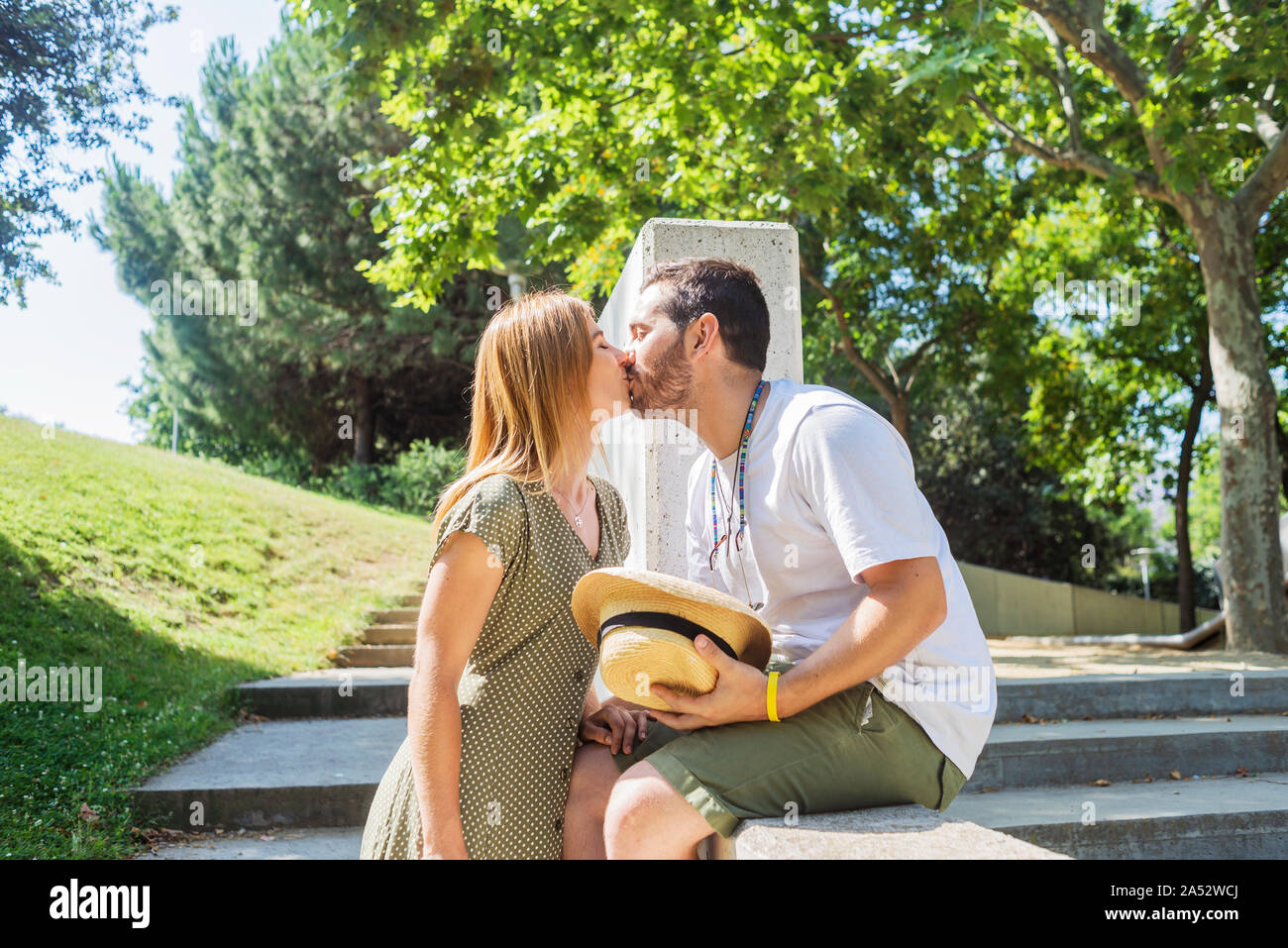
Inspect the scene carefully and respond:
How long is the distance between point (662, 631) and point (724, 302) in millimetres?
915

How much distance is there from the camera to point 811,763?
196 cm

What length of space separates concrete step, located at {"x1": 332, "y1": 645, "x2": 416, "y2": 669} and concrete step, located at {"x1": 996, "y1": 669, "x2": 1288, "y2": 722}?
4684 millimetres

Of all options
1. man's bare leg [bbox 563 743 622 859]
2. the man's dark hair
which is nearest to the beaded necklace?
the man's dark hair

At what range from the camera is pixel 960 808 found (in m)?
3.96

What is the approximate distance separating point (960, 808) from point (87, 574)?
20.9 ft

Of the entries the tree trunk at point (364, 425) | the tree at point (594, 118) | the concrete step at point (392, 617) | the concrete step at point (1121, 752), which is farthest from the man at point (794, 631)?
the tree trunk at point (364, 425)

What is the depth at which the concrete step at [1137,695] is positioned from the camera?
525 cm

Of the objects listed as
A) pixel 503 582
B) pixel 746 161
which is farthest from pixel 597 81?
pixel 503 582

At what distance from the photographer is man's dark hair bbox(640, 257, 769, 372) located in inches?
94.7

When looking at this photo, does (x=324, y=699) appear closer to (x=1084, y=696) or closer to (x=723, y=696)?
(x=1084, y=696)

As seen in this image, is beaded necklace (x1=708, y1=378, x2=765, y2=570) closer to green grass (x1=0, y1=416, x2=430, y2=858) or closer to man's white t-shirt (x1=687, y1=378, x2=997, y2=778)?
man's white t-shirt (x1=687, y1=378, x2=997, y2=778)

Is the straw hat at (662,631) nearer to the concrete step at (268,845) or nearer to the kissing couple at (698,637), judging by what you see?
the kissing couple at (698,637)
